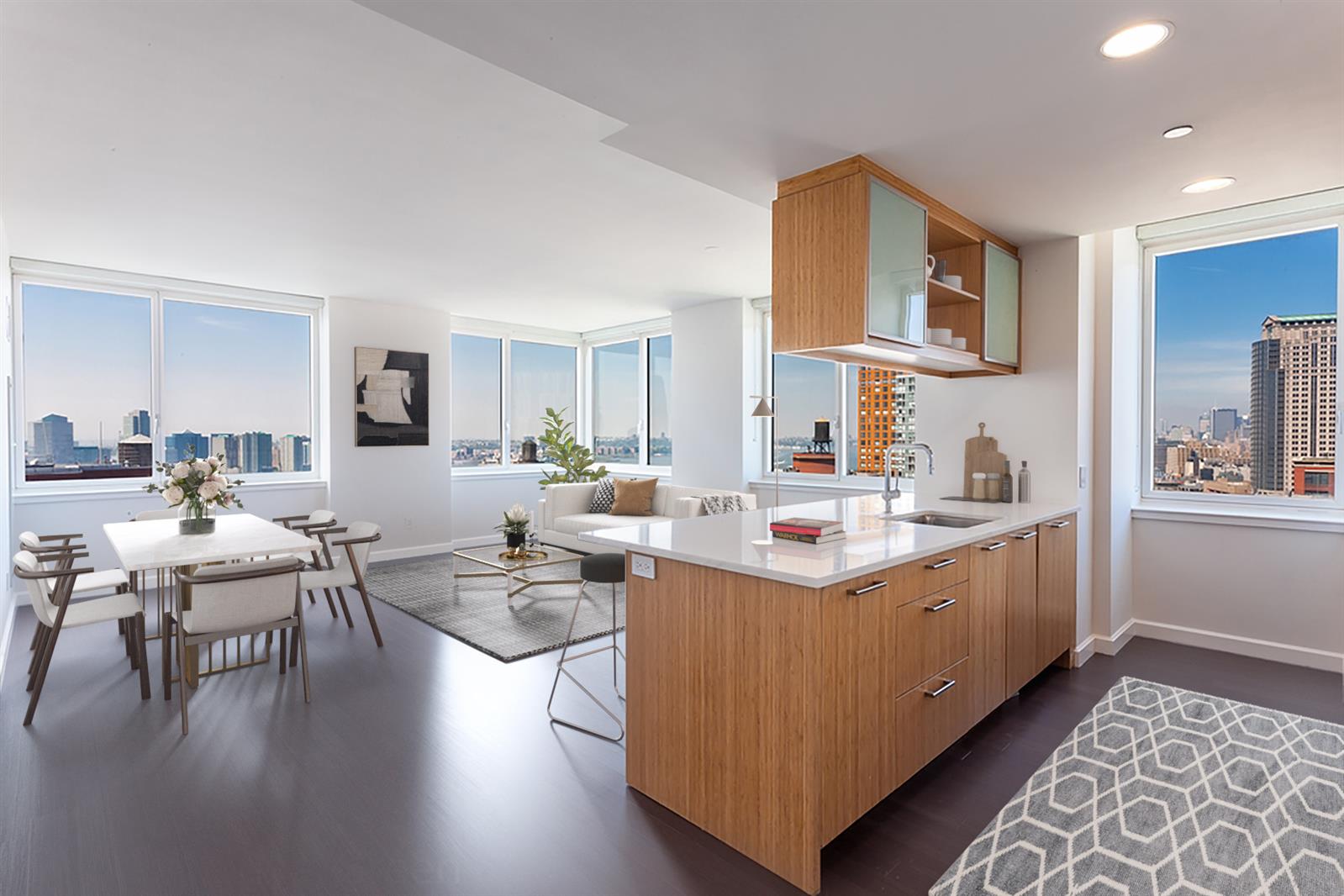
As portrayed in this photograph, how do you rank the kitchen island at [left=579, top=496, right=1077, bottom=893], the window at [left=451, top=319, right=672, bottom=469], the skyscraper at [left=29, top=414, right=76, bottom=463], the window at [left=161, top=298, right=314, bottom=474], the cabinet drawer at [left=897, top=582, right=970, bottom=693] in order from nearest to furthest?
1. the kitchen island at [left=579, top=496, right=1077, bottom=893]
2. the cabinet drawer at [left=897, top=582, right=970, bottom=693]
3. the skyscraper at [left=29, top=414, right=76, bottom=463]
4. the window at [left=161, top=298, right=314, bottom=474]
5. the window at [left=451, top=319, right=672, bottom=469]

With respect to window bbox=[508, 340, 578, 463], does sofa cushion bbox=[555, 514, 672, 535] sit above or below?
below

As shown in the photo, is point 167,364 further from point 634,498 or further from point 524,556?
point 634,498

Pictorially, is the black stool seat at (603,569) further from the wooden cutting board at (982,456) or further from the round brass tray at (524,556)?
the round brass tray at (524,556)

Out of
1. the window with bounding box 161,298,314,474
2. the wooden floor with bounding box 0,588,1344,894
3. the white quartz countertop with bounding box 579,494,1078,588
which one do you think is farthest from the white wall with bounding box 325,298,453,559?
the white quartz countertop with bounding box 579,494,1078,588

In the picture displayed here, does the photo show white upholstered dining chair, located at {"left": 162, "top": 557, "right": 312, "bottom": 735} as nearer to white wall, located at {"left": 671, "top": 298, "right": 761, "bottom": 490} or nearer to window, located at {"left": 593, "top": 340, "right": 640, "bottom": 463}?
white wall, located at {"left": 671, "top": 298, "right": 761, "bottom": 490}

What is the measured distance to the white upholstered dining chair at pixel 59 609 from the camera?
299 centimetres

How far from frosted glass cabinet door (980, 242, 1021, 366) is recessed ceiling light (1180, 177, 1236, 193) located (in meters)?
0.83

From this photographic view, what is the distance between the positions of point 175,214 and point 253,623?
2.63m

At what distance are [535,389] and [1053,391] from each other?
6.21 metres

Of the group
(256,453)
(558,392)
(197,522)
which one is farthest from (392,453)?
(197,522)

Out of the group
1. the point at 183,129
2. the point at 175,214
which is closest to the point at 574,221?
the point at 183,129

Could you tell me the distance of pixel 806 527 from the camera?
7.68ft

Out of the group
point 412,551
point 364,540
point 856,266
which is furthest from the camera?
point 412,551

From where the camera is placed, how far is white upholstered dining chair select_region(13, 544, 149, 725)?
118 inches
